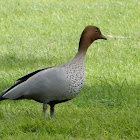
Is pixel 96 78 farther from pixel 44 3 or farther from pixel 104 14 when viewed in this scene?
pixel 44 3

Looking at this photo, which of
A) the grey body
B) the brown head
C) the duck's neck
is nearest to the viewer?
the grey body

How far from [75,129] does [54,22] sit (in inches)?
290

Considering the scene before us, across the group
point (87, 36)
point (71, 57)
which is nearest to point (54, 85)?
point (87, 36)

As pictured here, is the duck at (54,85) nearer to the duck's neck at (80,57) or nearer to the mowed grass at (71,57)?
the duck's neck at (80,57)

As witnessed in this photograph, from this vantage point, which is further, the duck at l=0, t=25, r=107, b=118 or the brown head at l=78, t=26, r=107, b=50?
the brown head at l=78, t=26, r=107, b=50

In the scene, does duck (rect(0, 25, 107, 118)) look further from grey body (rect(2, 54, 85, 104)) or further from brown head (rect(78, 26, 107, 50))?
brown head (rect(78, 26, 107, 50))

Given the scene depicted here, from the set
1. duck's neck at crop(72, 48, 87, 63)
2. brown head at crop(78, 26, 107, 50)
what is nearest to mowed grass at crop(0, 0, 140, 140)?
duck's neck at crop(72, 48, 87, 63)

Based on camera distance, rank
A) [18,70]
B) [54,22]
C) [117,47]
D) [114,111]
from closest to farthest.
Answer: [114,111], [18,70], [117,47], [54,22]

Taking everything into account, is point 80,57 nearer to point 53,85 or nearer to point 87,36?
point 87,36

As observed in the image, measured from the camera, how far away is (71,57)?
353 inches

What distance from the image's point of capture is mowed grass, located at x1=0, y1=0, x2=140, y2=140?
5082 mm

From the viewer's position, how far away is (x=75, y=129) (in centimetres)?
503

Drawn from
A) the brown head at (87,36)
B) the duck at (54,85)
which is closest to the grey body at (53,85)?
the duck at (54,85)

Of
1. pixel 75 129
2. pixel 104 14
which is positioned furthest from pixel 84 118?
pixel 104 14
